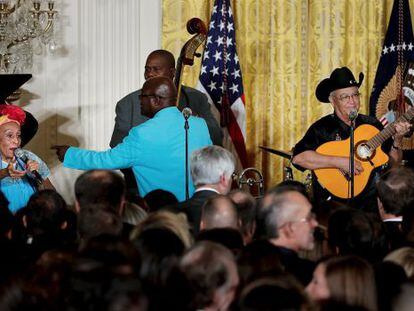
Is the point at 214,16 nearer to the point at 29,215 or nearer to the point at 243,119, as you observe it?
the point at 243,119

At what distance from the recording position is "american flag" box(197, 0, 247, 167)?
905cm

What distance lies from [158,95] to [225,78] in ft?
7.52

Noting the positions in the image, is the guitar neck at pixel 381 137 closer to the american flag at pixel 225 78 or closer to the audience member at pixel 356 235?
the american flag at pixel 225 78

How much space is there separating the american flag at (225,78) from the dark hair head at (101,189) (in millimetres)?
3916

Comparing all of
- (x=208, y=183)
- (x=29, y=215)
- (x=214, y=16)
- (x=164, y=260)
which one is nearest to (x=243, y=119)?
(x=214, y=16)

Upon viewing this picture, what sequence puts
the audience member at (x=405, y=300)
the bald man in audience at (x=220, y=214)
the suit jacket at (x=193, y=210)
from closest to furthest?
1. the audience member at (x=405, y=300)
2. the bald man in audience at (x=220, y=214)
3. the suit jacket at (x=193, y=210)

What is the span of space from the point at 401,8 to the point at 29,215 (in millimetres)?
5251

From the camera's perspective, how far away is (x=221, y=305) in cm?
355

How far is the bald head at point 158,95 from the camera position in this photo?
687cm

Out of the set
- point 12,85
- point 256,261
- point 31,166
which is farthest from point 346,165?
point 256,261

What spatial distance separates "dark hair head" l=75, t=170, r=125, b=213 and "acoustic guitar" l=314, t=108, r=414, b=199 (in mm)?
2670

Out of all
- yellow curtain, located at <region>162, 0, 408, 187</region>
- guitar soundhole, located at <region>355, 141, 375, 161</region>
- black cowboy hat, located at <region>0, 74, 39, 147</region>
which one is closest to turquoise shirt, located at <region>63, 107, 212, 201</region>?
black cowboy hat, located at <region>0, 74, 39, 147</region>

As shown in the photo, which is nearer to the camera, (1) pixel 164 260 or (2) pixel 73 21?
(1) pixel 164 260

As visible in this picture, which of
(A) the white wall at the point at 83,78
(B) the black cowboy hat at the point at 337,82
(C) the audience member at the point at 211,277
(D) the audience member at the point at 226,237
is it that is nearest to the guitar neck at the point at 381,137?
(B) the black cowboy hat at the point at 337,82
